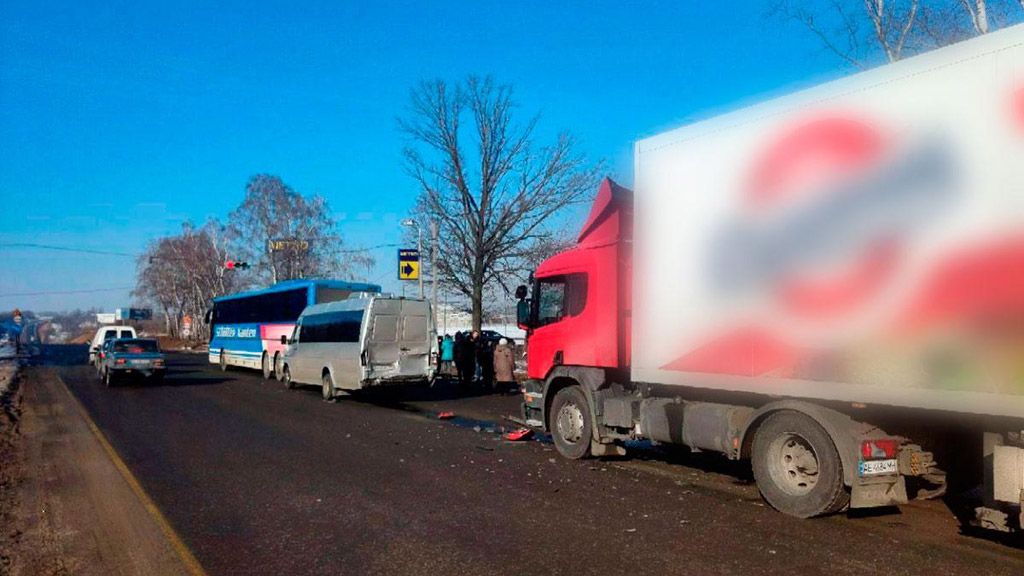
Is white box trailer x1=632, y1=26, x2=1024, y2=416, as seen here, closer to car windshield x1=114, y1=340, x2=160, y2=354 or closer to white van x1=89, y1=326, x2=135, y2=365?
car windshield x1=114, y1=340, x2=160, y2=354

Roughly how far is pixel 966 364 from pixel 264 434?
423 inches

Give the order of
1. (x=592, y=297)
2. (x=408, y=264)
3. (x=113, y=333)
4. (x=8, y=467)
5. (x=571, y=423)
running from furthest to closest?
(x=113, y=333) → (x=408, y=264) → (x=571, y=423) → (x=592, y=297) → (x=8, y=467)

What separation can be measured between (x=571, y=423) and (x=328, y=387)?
440 inches

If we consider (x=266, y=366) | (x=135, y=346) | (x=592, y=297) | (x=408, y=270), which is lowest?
(x=266, y=366)

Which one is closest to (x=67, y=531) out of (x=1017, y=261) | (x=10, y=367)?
(x=1017, y=261)

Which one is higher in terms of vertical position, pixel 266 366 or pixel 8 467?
pixel 266 366

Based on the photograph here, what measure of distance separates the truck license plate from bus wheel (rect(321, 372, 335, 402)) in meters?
15.4

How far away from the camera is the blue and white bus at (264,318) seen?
24391mm

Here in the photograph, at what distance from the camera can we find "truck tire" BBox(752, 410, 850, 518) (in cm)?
670

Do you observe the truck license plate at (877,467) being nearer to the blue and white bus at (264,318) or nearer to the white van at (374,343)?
the white van at (374,343)

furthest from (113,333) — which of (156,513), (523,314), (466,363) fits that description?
(156,513)

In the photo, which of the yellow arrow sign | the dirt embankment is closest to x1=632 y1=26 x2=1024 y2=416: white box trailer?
the dirt embankment

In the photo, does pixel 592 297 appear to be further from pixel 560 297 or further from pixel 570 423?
pixel 570 423

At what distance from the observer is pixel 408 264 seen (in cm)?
2756
